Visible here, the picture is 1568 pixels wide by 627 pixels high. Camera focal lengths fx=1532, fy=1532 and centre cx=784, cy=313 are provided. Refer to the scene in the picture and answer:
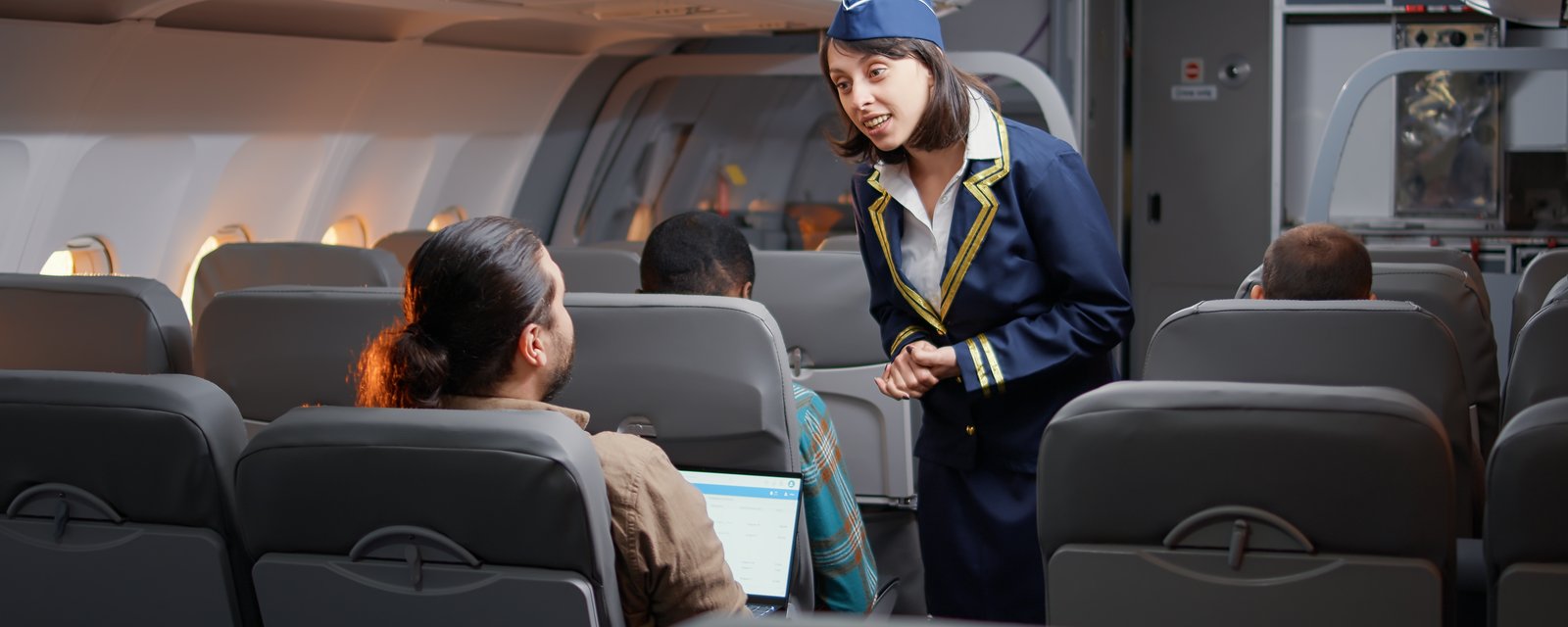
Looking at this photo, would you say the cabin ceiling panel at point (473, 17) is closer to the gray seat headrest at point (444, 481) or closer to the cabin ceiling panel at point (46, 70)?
the cabin ceiling panel at point (46, 70)

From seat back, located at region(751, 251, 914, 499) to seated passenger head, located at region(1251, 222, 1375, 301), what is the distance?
1209 millimetres

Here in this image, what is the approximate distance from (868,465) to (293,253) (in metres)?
1.88

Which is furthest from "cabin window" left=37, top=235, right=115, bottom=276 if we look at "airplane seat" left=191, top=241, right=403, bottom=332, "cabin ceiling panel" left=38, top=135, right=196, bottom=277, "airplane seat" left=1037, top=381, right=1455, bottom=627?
"airplane seat" left=1037, top=381, right=1455, bottom=627

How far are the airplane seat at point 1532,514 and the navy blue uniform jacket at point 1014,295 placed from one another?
825 mm

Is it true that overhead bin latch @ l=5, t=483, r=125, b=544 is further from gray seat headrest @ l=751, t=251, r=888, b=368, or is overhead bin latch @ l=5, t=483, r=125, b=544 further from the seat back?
gray seat headrest @ l=751, t=251, r=888, b=368

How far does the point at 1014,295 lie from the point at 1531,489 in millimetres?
987

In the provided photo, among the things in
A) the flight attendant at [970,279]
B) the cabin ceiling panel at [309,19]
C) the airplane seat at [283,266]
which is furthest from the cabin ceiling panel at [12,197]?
the flight attendant at [970,279]

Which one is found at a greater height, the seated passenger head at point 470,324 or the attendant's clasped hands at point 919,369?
the seated passenger head at point 470,324

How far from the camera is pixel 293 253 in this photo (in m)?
4.64

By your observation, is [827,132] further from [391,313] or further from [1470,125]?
[1470,125]

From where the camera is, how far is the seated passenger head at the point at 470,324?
202 cm

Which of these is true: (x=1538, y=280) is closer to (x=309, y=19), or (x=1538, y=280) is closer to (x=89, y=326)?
(x=89, y=326)

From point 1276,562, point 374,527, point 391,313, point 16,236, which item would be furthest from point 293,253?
point 1276,562

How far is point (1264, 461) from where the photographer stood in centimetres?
177
